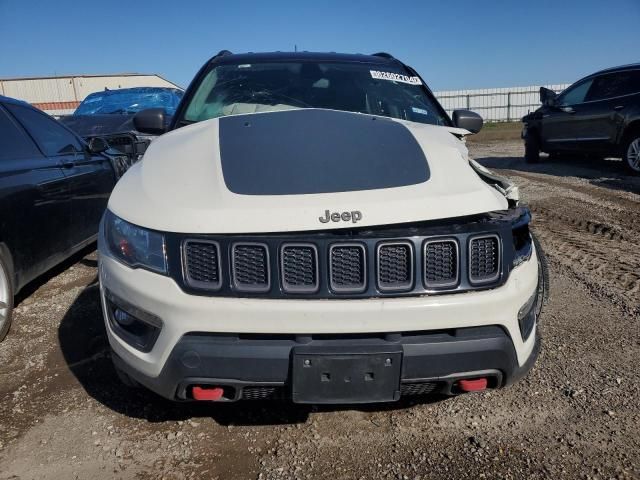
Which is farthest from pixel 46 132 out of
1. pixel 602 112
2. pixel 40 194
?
pixel 602 112

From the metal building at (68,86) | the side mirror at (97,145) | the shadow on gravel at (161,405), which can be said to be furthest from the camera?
the metal building at (68,86)

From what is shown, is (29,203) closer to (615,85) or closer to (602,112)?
(602,112)

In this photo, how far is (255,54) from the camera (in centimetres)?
370

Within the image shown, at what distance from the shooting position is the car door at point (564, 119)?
9.81m

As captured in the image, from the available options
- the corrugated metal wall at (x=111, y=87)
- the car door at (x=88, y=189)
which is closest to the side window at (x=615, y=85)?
the car door at (x=88, y=189)

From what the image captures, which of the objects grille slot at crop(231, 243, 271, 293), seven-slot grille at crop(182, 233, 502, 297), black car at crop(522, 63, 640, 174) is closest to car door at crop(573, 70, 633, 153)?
black car at crop(522, 63, 640, 174)

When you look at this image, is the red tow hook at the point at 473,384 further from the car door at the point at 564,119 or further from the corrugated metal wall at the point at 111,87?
the corrugated metal wall at the point at 111,87

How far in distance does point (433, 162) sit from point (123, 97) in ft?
31.7

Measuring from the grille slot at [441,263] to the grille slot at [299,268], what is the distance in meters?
0.40

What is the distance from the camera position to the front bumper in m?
1.81

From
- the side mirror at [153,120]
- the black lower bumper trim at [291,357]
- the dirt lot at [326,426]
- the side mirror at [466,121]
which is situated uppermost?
the side mirror at [153,120]

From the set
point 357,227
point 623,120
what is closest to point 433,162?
point 357,227

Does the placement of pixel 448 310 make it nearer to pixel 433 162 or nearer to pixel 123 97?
pixel 433 162

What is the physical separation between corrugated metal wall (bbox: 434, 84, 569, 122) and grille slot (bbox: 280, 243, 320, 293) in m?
33.4
